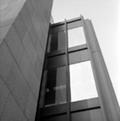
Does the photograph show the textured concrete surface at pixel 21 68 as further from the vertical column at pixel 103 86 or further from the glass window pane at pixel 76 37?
the glass window pane at pixel 76 37

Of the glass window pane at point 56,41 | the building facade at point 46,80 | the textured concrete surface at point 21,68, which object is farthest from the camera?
the glass window pane at point 56,41

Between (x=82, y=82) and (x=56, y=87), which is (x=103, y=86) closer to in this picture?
(x=82, y=82)

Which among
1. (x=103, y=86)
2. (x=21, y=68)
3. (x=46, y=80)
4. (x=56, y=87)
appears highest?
(x=46, y=80)

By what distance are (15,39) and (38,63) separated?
324 centimetres

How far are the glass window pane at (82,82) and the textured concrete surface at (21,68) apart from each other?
8.06ft

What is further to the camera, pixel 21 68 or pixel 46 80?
pixel 46 80

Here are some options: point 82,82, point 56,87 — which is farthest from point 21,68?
point 82,82

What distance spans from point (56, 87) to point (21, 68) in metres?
3.84

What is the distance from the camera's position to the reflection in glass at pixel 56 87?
11.9 meters

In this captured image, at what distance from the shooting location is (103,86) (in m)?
12.1

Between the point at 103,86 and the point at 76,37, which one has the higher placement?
the point at 76,37

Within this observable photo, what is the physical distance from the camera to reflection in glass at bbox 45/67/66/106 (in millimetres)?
11941

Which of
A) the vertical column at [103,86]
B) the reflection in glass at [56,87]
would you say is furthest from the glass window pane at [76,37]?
the reflection in glass at [56,87]

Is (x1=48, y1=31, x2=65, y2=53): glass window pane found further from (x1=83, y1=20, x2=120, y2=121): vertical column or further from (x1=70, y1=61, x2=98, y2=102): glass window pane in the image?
(x1=70, y1=61, x2=98, y2=102): glass window pane
